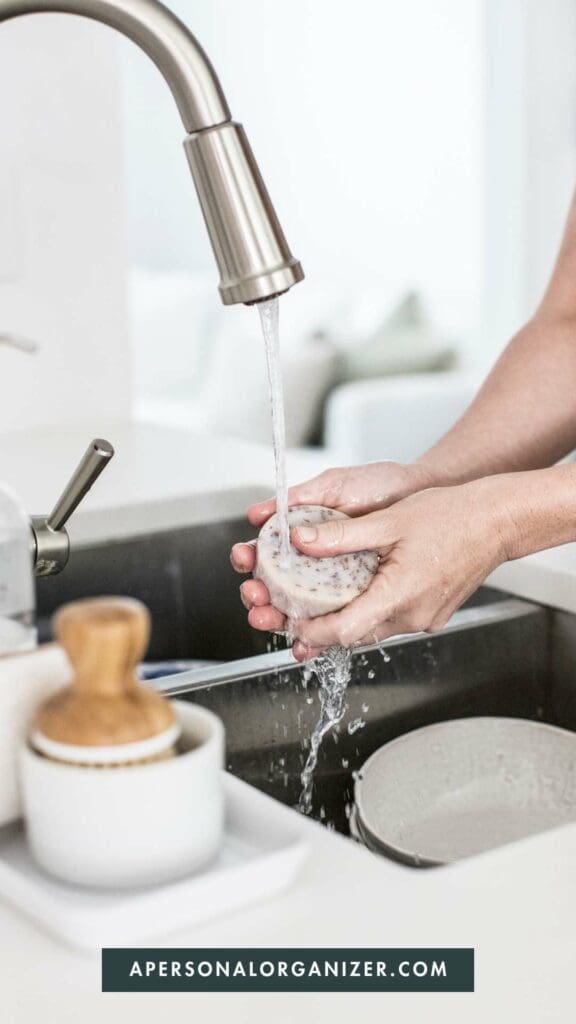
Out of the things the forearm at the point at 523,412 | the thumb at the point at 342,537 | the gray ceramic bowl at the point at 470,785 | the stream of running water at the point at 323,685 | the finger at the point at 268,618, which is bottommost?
the gray ceramic bowl at the point at 470,785

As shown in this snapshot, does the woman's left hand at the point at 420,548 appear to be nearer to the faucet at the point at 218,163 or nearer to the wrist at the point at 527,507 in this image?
the wrist at the point at 527,507

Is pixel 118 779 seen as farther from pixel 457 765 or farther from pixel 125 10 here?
pixel 457 765

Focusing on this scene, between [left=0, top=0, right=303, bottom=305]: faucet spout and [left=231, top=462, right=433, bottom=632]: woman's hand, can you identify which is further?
[left=231, top=462, right=433, bottom=632]: woman's hand

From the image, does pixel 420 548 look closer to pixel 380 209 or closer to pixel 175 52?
pixel 175 52

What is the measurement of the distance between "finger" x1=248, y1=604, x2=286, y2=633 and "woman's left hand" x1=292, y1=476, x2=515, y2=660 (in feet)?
0.09

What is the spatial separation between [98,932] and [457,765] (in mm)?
594

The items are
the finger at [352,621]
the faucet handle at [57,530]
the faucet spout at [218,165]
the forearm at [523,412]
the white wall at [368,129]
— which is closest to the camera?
the faucet spout at [218,165]

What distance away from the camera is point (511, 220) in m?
4.59

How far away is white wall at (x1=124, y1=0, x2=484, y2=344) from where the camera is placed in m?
4.75

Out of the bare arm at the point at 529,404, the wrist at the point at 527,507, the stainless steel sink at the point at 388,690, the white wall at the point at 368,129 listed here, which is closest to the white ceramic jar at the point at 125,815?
the stainless steel sink at the point at 388,690

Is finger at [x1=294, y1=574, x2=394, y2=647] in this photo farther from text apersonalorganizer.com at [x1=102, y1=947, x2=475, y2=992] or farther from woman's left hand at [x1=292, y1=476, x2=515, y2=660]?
text apersonalorganizer.com at [x1=102, y1=947, x2=475, y2=992]

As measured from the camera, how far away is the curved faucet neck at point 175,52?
669mm

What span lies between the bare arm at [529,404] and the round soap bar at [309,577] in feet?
0.89

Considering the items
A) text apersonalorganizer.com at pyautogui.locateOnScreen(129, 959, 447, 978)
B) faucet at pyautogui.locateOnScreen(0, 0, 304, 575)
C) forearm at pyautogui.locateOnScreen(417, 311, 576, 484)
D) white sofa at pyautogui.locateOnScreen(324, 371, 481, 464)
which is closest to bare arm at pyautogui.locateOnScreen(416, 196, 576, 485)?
forearm at pyautogui.locateOnScreen(417, 311, 576, 484)
